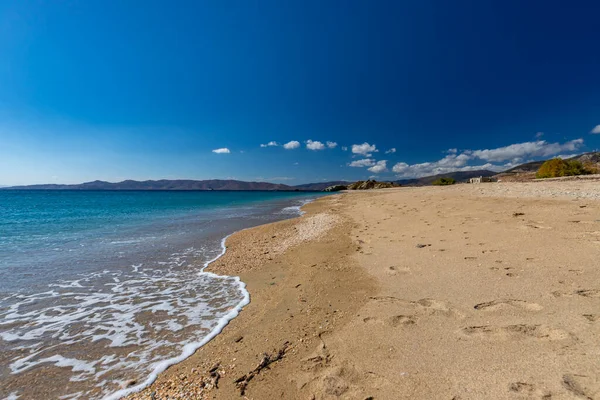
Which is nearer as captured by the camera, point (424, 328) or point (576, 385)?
point (576, 385)

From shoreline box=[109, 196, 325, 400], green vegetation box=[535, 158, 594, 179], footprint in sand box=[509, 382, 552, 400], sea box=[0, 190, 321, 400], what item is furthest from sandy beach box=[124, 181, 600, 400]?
green vegetation box=[535, 158, 594, 179]

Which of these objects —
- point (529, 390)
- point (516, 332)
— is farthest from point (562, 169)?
point (529, 390)

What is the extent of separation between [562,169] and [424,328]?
168 ft

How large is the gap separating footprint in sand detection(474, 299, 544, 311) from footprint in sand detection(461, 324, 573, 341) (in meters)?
0.51

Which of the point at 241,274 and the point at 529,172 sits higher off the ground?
the point at 529,172

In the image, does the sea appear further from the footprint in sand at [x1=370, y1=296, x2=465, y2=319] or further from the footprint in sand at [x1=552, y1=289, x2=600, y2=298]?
the footprint in sand at [x1=552, y1=289, x2=600, y2=298]

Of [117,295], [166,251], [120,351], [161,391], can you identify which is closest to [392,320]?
[161,391]

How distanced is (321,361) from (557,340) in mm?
2620

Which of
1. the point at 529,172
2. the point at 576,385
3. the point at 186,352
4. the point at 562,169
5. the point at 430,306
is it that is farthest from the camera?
the point at 529,172

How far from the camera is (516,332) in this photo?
3.16m

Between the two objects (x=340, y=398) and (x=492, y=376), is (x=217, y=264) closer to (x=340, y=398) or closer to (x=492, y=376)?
(x=340, y=398)

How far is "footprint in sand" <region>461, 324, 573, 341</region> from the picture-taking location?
9.83 feet

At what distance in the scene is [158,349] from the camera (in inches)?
162

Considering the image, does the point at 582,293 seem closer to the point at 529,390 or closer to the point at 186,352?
the point at 529,390
